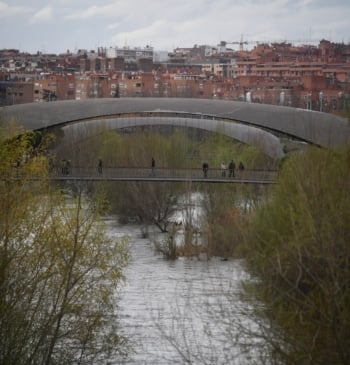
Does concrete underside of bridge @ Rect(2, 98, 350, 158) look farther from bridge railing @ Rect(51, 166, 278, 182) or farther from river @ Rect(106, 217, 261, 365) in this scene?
river @ Rect(106, 217, 261, 365)

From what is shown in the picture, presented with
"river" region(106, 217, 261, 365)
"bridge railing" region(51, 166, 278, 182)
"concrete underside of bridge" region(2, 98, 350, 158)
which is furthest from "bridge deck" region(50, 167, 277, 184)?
"concrete underside of bridge" region(2, 98, 350, 158)

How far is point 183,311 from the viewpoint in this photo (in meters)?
15.3

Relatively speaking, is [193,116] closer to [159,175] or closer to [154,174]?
[159,175]

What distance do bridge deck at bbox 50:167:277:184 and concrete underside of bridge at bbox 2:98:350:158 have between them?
9.49ft

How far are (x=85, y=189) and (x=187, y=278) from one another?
339 inches

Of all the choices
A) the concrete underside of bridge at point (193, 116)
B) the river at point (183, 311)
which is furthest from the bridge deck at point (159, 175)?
the concrete underside of bridge at point (193, 116)

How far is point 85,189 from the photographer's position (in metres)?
27.0

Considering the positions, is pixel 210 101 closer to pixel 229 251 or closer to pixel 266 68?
pixel 229 251

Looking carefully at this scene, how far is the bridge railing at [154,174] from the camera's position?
2422 centimetres

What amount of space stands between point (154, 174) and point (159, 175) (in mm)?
1393

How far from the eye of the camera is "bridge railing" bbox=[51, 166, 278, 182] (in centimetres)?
2422

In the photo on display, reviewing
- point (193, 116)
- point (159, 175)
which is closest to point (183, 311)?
point (159, 175)

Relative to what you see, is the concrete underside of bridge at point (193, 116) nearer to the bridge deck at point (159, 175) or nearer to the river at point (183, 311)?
the bridge deck at point (159, 175)

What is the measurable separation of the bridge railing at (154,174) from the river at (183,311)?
3.75 ft
